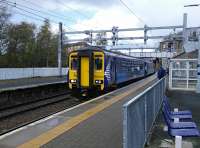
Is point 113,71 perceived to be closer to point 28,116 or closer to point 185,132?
point 28,116

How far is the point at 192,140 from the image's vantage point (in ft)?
29.9

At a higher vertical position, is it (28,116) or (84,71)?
(84,71)

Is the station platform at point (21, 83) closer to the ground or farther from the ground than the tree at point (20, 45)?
closer to the ground

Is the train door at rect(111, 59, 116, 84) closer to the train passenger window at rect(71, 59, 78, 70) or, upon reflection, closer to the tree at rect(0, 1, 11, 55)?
the train passenger window at rect(71, 59, 78, 70)

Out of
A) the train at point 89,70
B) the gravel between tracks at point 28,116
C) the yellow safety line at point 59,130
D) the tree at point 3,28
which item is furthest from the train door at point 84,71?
the tree at point 3,28

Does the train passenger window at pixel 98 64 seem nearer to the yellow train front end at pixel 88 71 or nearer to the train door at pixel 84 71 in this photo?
the yellow train front end at pixel 88 71

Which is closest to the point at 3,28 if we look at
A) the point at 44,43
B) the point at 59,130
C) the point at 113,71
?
the point at 44,43

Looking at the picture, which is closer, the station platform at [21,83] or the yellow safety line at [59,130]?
the yellow safety line at [59,130]

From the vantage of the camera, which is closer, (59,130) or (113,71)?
(59,130)

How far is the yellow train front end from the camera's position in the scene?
71.5 feet

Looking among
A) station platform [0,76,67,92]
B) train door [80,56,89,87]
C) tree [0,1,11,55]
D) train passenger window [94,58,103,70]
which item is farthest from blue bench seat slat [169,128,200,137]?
tree [0,1,11,55]

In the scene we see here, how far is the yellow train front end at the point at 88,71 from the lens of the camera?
71.5ft

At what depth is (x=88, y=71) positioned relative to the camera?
71.7 feet

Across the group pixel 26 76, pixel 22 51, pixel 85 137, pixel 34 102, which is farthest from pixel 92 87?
pixel 22 51
